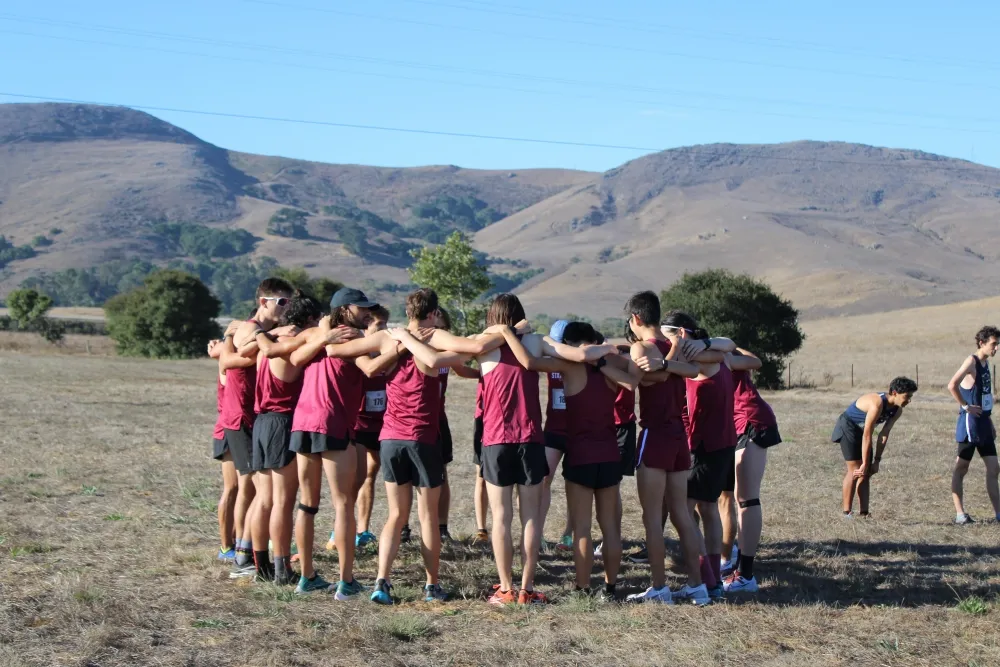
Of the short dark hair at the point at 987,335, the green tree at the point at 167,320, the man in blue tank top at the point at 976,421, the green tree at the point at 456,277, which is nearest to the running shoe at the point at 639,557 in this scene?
the man in blue tank top at the point at 976,421

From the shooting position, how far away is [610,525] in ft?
24.3

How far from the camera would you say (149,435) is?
56.9ft

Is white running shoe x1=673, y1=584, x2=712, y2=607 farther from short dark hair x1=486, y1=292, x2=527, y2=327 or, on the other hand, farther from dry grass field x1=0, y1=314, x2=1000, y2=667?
short dark hair x1=486, y1=292, x2=527, y2=327

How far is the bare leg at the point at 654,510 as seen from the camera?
7.25 metres

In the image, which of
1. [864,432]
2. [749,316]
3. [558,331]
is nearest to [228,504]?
[558,331]

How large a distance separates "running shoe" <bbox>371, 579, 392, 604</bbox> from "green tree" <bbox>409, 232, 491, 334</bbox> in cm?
4162

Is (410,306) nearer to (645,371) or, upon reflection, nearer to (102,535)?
(645,371)

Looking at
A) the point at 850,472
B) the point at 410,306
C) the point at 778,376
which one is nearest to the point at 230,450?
the point at 410,306

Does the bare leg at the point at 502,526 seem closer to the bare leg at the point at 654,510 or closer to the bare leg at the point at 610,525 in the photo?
the bare leg at the point at 610,525

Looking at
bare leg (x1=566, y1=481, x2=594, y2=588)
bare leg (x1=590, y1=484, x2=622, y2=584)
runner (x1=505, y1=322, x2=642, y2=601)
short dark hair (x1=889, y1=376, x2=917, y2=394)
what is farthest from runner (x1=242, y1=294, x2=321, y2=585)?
short dark hair (x1=889, y1=376, x2=917, y2=394)

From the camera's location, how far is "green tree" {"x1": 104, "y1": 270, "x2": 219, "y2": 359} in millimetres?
62438

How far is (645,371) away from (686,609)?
5.37 feet

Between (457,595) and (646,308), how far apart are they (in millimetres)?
2464

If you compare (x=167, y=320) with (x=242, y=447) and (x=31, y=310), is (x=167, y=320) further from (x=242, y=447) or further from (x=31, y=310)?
(x=242, y=447)
